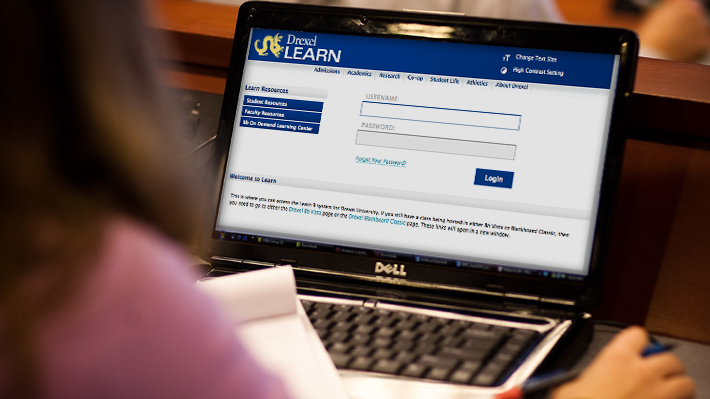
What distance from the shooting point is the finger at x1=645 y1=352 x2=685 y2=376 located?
1.80 ft

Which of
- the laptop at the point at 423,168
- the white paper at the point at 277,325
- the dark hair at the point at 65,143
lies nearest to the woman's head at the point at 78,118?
the dark hair at the point at 65,143

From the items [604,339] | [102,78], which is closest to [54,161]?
[102,78]

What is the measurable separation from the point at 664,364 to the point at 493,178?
0.27m

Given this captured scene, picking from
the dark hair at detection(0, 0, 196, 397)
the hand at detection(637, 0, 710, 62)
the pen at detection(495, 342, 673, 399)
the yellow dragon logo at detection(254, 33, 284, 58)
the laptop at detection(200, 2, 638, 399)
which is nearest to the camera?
the dark hair at detection(0, 0, 196, 397)

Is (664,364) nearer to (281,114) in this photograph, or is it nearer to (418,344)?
(418,344)

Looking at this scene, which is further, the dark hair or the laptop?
the laptop

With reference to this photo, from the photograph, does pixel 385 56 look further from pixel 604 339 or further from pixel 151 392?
pixel 151 392

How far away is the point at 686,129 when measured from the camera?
0.81m

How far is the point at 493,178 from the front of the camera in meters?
0.74

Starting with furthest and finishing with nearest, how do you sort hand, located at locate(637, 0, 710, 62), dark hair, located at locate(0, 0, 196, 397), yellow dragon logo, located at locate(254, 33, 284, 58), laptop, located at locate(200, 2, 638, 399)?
hand, located at locate(637, 0, 710, 62) → yellow dragon logo, located at locate(254, 33, 284, 58) → laptop, located at locate(200, 2, 638, 399) → dark hair, located at locate(0, 0, 196, 397)

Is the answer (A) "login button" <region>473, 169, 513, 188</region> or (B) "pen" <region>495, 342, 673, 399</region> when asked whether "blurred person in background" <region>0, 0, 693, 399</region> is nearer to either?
(B) "pen" <region>495, 342, 673, 399</region>

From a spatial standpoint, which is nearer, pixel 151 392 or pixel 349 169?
pixel 151 392

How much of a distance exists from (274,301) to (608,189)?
1.19ft

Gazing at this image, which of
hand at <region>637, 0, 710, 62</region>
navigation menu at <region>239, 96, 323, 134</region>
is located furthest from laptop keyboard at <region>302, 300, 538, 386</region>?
hand at <region>637, 0, 710, 62</region>
